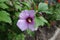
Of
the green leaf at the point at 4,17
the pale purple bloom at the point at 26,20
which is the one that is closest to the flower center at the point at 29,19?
the pale purple bloom at the point at 26,20

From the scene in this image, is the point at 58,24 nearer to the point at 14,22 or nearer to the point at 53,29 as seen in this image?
the point at 53,29

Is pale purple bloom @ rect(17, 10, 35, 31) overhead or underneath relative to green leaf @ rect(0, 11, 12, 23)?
underneath

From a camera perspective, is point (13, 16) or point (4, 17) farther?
point (13, 16)

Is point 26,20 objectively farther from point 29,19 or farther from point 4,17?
point 4,17

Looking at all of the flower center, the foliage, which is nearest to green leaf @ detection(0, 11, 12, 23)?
the foliage

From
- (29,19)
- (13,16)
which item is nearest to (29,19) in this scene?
(29,19)

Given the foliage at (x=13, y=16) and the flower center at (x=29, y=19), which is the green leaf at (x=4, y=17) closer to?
the foliage at (x=13, y=16)

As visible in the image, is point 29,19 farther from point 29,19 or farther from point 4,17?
point 4,17

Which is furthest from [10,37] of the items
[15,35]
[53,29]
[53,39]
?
[53,29]

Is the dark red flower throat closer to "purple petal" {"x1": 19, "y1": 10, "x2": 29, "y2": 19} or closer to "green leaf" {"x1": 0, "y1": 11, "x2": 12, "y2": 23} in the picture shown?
"purple petal" {"x1": 19, "y1": 10, "x2": 29, "y2": 19}

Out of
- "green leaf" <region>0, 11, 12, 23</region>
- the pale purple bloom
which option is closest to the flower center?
the pale purple bloom
